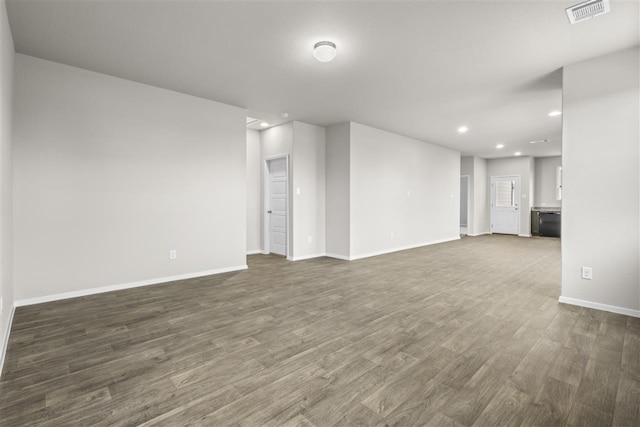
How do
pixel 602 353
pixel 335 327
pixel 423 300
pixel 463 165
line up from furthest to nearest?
pixel 463 165 < pixel 423 300 < pixel 335 327 < pixel 602 353

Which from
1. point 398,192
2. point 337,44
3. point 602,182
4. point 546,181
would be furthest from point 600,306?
point 546,181

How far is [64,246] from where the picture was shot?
353 centimetres

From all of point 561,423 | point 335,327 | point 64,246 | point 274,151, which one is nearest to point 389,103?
point 274,151

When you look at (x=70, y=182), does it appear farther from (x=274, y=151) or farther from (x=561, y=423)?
(x=561, y=423)

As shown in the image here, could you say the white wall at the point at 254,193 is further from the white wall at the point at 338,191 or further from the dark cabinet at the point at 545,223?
the dark cabinet at the point at 545,223

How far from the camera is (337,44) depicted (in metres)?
3.04

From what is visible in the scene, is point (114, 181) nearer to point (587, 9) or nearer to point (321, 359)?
point (321, 359)

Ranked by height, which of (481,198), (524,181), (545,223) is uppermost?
(524,181)

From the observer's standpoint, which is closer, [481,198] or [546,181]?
[546,181]

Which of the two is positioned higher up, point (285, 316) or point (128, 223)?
point (128, 223)

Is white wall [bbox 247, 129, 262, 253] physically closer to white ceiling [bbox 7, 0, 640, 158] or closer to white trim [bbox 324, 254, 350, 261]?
white trim [bbox 324, 254, 350, 261]

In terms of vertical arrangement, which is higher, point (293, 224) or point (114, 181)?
point (114, 181)

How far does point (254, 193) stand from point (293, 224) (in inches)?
57.0

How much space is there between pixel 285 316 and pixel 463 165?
9.66 m
